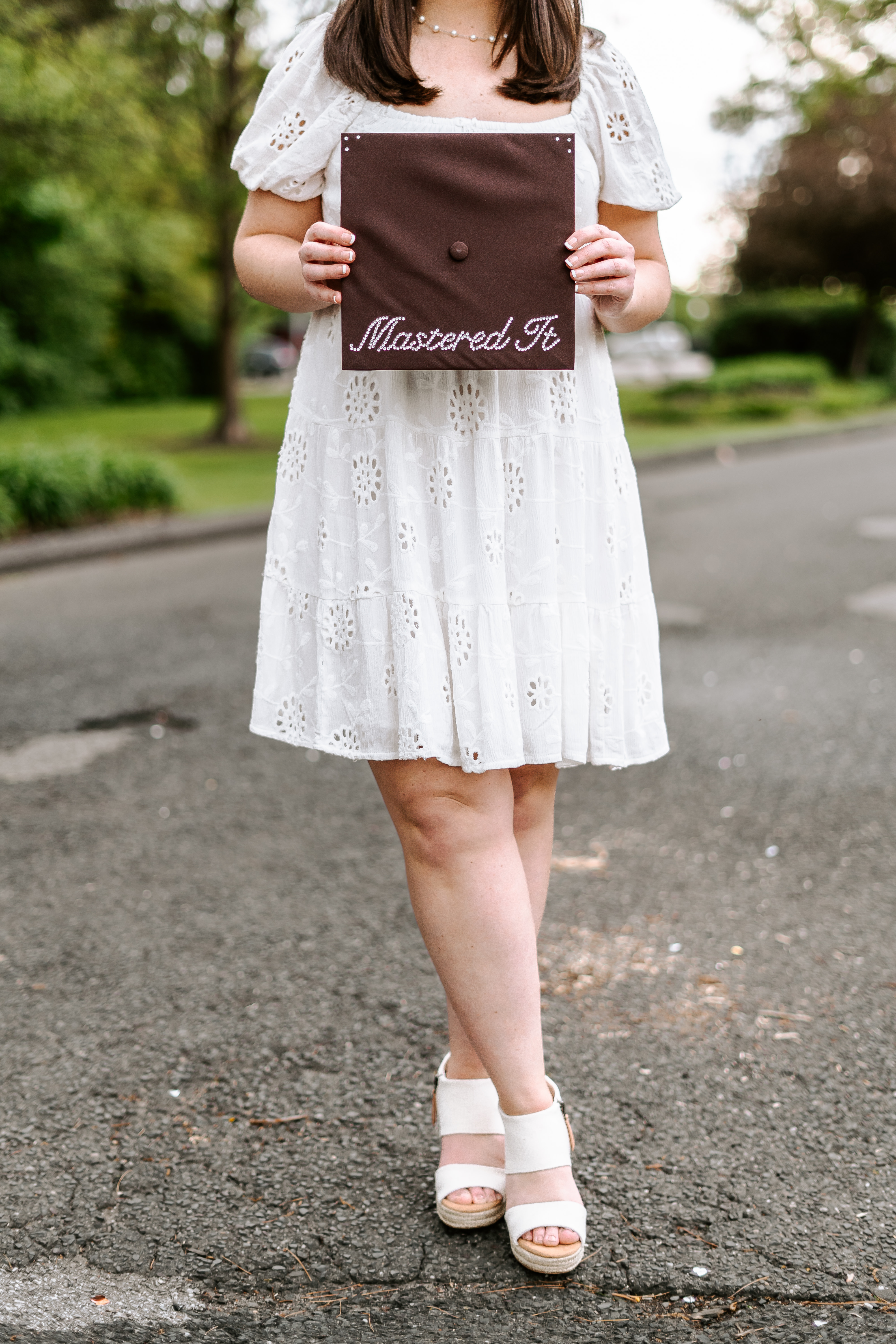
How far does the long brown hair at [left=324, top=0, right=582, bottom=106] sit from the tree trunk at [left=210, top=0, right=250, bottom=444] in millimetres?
11997

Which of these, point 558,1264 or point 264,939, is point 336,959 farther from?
point 558,1264

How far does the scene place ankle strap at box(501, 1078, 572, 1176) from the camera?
6.08ft

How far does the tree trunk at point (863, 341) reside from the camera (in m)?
25.8

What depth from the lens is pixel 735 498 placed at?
1080 cm

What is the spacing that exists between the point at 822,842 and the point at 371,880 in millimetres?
1241

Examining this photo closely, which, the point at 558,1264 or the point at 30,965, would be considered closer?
the point at 558,1264

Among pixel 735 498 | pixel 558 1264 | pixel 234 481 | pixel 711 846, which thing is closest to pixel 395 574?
pixel 558 1264

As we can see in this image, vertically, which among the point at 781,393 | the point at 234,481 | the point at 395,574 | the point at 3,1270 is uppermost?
the point at 395,574

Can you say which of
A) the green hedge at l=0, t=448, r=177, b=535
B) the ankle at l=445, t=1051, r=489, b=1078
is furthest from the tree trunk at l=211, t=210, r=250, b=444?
the ankle at l=445, t=1051, r=489, b=1078

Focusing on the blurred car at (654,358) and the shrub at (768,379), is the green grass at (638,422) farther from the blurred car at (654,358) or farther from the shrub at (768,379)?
the blurred car at (654,358)

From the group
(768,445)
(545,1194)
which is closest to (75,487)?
(545,1194)

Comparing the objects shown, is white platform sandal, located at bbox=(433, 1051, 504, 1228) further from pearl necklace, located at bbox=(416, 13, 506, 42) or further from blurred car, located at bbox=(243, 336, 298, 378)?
blurred car, located at bbox=(243, 336, 298, 378)

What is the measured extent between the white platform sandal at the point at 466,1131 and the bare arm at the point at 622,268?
3.82ft

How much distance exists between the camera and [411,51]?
176 cm
